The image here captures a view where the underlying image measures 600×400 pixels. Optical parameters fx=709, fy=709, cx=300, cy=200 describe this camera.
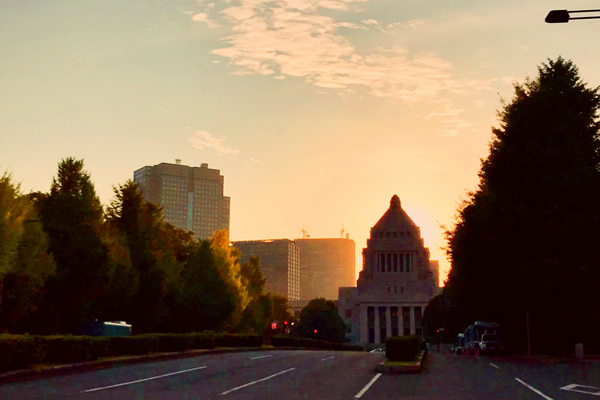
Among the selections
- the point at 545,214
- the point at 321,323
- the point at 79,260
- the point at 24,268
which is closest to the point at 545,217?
the point at 545,214

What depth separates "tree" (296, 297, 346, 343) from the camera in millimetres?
145500

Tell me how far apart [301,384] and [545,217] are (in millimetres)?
24960

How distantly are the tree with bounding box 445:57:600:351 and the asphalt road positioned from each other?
12954 mm

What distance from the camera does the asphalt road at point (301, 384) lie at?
58.6 ft

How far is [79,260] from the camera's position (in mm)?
45469

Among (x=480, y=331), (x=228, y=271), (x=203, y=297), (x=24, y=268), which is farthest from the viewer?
(x=228, y=271)

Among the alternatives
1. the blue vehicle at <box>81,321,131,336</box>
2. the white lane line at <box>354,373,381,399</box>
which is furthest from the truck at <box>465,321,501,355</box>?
the white lane line at <box>354,373,381,399</box>

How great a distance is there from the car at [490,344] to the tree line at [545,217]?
12562 mm

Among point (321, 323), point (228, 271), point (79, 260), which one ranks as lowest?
point (321, 323)

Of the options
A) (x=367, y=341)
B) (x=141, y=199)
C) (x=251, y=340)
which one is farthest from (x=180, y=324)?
(x=367, y=341)

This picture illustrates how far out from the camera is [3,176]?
4106 cm

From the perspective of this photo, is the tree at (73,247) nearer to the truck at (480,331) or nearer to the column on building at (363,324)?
the truck at (480,331)

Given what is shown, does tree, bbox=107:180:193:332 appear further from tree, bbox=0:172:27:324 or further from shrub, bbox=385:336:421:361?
shrub, bbox=385:336:421:361

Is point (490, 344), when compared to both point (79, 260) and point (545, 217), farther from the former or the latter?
point (79, 260)
